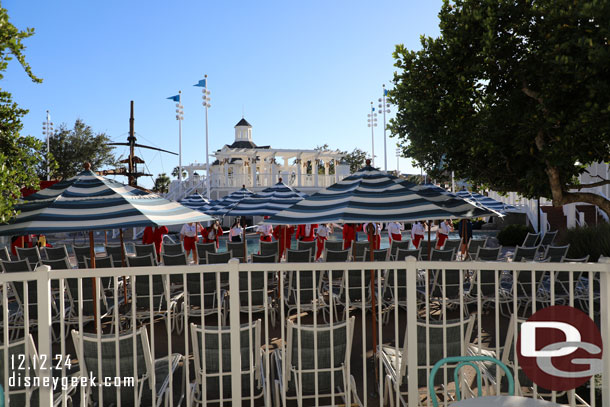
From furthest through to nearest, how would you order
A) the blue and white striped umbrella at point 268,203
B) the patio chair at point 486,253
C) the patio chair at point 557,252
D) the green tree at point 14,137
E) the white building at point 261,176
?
the white building at point 261,176
the blue and white striped umbrella at point 268,203
the patio chair at point 557,252
the patio chair at point 486,253
the green tree at point 14,137

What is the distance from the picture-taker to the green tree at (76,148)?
1490 inches

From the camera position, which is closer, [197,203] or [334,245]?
[334,245]

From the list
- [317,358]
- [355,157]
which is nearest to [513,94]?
[317,358]

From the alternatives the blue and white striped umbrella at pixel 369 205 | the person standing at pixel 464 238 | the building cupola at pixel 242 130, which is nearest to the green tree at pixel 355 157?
the building cupola at pixel 242 130

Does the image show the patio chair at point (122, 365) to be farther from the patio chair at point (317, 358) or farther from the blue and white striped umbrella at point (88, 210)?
the blue and white striped umbrella at point (88, 210)

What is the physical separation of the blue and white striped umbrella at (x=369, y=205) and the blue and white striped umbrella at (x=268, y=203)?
535 cm

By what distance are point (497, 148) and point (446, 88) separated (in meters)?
1.25

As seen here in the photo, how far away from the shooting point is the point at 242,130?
47.1m

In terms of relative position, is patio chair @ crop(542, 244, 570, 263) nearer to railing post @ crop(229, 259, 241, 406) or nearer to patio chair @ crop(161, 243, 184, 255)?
railing post @ crop(229, 259, 241, 406)

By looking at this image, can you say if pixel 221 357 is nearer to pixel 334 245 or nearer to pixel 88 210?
pixel 88 210

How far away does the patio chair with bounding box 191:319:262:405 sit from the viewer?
3482mm

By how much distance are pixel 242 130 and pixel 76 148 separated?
650 inches

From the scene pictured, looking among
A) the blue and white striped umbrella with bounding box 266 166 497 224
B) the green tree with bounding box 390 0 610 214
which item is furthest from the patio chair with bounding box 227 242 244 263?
the green tree with bounding box 390 0 610 214

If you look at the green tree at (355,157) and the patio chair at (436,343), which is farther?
the green tree at (355,157)
